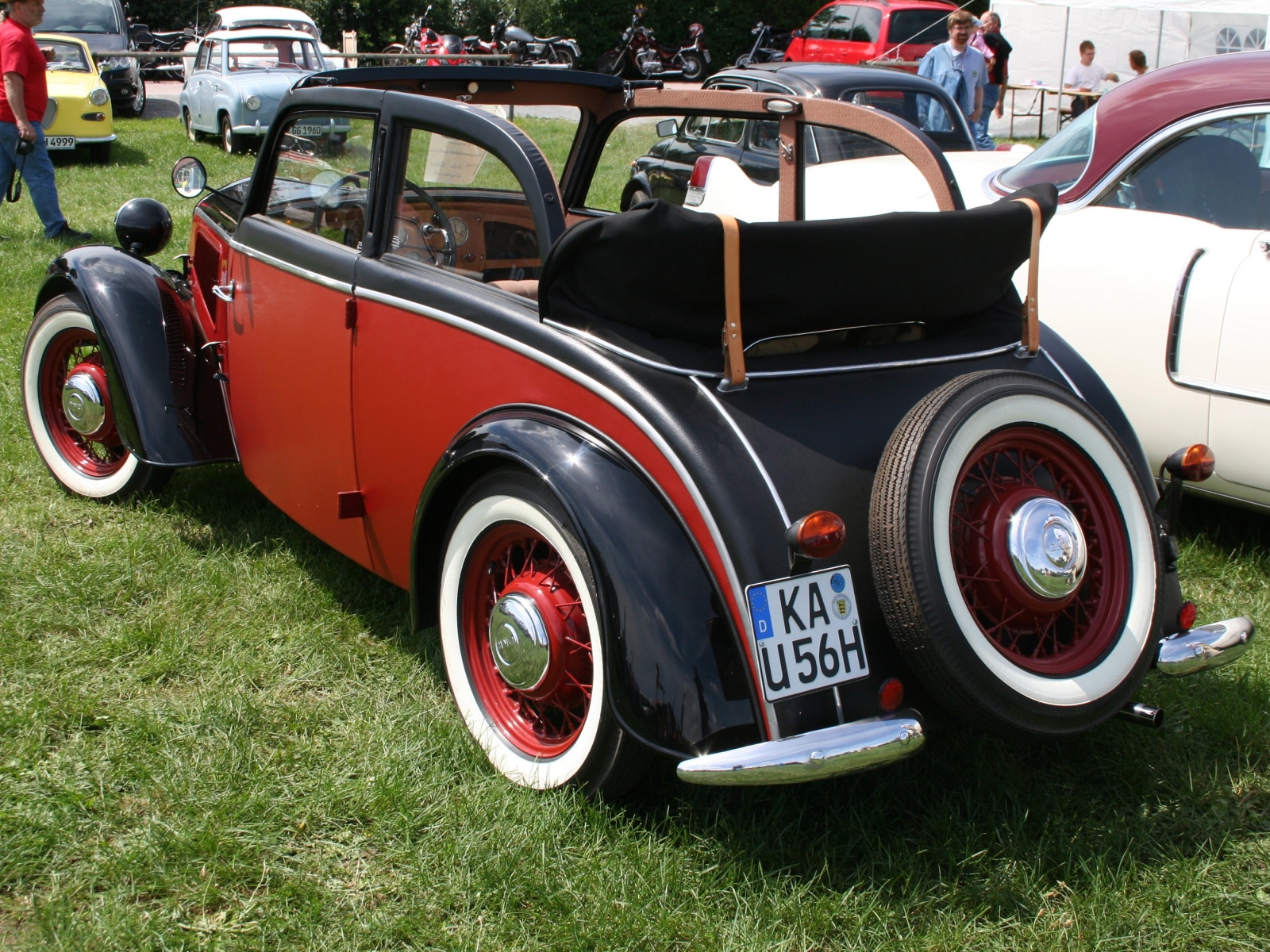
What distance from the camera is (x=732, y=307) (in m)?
2.52

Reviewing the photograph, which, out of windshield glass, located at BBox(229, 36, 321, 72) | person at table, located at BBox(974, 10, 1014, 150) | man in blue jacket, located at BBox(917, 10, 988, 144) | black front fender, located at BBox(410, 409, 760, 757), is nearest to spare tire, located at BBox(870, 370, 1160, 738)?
black front fender, located at BBox(410, 409, 760, 757)

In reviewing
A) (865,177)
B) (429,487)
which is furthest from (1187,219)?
(429,487)

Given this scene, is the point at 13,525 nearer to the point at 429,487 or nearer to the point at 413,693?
the point at 413,693

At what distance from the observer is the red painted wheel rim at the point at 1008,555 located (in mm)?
2504

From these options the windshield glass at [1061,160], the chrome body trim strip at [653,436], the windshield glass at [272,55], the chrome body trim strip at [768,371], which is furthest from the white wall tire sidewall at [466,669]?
the windshield glass at [272,55]

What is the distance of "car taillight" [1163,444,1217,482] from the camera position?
290 centimetres

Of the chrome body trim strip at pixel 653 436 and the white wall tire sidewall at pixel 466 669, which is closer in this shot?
the chrome body trim strip at pixel 653 436

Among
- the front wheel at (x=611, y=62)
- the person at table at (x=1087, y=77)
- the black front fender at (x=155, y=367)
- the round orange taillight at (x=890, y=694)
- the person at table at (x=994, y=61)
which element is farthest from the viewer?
the front wheel at (x=611, y=62)

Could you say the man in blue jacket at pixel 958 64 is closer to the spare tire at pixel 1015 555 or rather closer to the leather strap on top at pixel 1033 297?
the leather strap on top at pixel 1033 297

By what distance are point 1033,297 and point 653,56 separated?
2547 cm

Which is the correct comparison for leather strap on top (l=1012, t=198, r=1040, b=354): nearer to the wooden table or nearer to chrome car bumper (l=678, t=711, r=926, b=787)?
chrome car bumper (l=678, t=711, r=926, b=787)

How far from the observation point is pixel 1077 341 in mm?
4250

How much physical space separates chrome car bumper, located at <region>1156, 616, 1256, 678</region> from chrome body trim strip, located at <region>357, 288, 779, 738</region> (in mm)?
1006

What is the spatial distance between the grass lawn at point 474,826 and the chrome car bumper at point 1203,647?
31 centimetres
